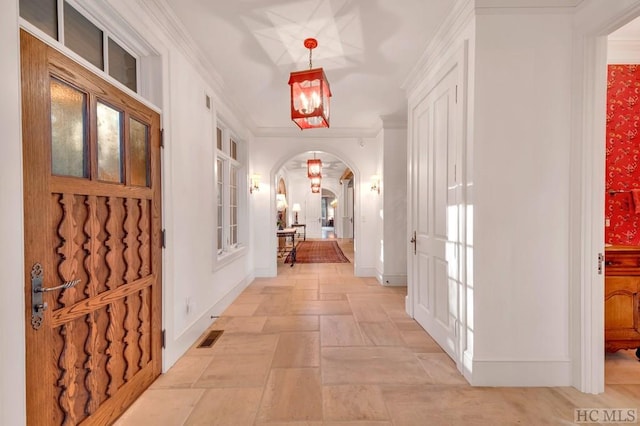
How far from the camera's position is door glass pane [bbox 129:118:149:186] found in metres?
2.23

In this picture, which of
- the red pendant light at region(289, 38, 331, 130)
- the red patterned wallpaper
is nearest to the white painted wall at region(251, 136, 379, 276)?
the red pendant light at region(289, 38, 331, 130)

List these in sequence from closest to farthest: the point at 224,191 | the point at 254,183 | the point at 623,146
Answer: the point at 623,146, the point at 224,191, the point at 254,183

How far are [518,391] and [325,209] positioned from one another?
1765 cm

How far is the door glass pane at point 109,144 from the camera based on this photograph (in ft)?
6.29

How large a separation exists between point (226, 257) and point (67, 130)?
9.38 feet

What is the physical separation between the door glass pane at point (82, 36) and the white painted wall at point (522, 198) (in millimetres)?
2711

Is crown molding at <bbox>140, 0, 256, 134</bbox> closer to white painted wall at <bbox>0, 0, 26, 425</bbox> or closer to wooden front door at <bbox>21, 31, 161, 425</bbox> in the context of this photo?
wooden front door at <bbox>21, 31, 161, 425</bbox>

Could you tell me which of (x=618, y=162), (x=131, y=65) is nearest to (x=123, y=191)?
(x=131, y=65)

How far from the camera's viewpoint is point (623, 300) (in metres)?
2.61

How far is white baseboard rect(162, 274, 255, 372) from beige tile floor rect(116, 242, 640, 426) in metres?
0.07

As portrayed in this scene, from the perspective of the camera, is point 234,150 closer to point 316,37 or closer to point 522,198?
point 316,37

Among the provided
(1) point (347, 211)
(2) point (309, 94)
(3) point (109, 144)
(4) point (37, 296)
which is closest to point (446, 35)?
(2) point (309, 94)

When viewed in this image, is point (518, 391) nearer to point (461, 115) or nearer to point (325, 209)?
point (461, 115)

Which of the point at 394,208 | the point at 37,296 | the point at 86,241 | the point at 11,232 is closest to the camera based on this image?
the point at 11,232
